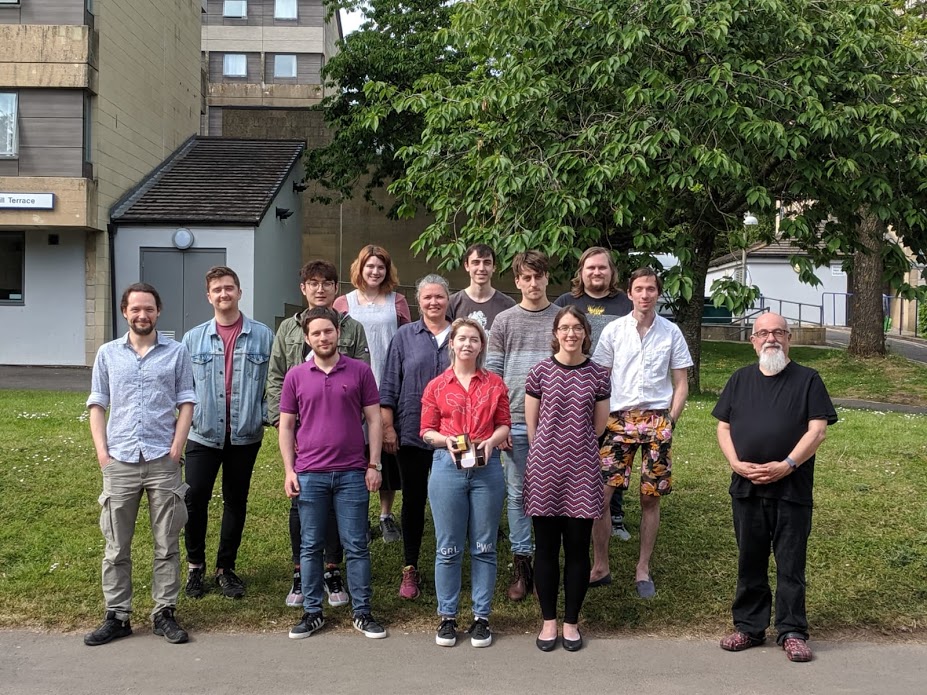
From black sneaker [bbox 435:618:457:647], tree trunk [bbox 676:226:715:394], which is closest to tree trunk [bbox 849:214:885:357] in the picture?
tree trunk [bbox 676:226:715:394]

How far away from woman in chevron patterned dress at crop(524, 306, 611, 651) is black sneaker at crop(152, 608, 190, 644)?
1932 mm

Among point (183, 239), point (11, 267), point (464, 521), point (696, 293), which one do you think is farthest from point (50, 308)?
point (464, 521)

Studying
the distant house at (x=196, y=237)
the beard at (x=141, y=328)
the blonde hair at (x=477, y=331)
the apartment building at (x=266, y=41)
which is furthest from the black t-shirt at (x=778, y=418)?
the apartment building at (x=266, y=41)

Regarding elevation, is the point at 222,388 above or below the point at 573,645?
above

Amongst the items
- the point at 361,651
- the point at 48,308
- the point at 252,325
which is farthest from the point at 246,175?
the point at 361,651

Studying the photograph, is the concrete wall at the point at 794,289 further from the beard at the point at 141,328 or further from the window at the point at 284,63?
the beard at the point at 141,328

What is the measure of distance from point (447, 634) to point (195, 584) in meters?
1.72

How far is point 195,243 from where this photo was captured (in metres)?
20.6

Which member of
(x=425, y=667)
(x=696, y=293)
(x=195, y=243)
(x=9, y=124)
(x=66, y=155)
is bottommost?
(x=425, y=667)

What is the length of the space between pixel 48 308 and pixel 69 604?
54.2ft

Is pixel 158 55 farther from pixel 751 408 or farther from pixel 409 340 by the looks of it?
pixel 751 408

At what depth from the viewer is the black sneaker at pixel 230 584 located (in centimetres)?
573

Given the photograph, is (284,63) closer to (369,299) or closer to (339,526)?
(369,299)

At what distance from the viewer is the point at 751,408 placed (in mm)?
5008
